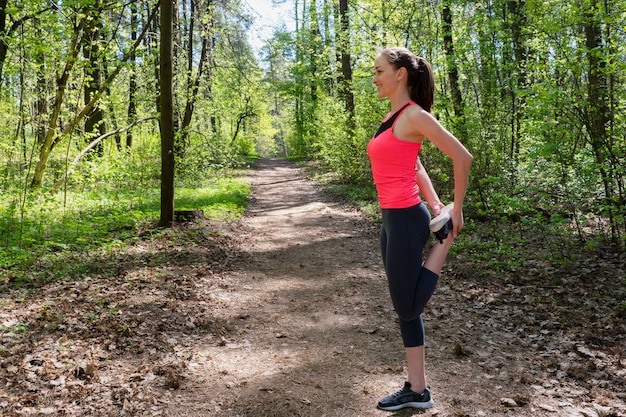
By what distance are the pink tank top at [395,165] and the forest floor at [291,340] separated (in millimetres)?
1597

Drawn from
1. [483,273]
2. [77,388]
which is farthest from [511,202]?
[77,388]

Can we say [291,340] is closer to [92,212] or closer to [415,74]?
[415,74]

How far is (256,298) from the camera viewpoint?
18.9 feet

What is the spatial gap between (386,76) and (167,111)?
6515mm

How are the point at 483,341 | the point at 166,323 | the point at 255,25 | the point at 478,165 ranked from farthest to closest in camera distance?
1. the point at 255,25
2. the point at 478,165
3. the point at 166,323
4. the point at 483,341

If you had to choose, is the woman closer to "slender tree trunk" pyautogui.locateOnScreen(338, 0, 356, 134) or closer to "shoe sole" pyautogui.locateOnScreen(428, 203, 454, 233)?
"shoe sole" pyautogui.locateOnScreen(428, 203, 454, 233)

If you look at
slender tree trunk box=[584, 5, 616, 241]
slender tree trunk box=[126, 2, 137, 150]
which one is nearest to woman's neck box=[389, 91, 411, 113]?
slender tree trunk box=[584, 5, 616, 241]

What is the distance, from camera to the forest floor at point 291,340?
10.6 ft

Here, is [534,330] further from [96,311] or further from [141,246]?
[141,246]

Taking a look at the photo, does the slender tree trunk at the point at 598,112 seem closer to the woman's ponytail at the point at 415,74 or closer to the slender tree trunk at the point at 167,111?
the woman's ponytail at the point at 415,74

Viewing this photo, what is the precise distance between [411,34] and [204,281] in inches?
302

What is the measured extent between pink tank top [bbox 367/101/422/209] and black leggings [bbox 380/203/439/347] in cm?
8

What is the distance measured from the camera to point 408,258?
2.69 metres

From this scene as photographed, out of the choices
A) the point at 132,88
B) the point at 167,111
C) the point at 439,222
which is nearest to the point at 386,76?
the point at 439,222
